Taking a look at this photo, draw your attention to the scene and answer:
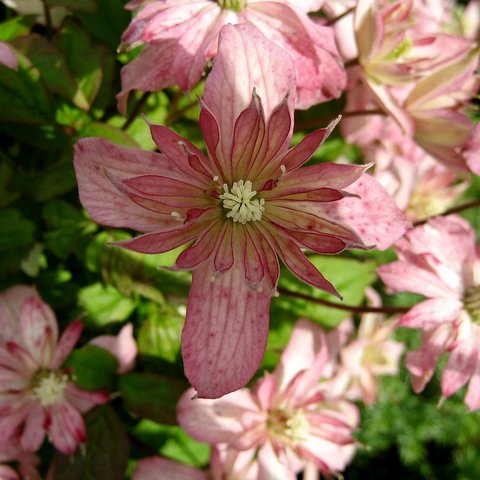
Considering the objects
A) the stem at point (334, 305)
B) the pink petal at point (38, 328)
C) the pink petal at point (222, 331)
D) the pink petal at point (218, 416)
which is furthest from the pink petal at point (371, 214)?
the pink petal at point (38, 328)

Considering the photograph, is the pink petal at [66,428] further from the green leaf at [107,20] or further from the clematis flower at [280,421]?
the green leaf at [107,20]

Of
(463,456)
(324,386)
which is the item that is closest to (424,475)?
(463,456)

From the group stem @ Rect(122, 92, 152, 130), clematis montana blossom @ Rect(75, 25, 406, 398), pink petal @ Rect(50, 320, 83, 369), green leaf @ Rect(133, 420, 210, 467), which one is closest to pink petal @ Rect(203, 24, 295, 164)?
clematis montana blossom @ Rect(75, 25, 406, 398)

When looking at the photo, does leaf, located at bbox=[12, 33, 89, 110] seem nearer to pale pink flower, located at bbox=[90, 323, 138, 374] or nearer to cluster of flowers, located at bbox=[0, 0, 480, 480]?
cluster of flowers, located at bbox=[0, 0, 480, 480]

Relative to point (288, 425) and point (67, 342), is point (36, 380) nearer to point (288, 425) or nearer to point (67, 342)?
point (67, 342)

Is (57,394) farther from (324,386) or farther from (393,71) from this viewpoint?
(393,71)

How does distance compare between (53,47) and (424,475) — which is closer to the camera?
(53,47)

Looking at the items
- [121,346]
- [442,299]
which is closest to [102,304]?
[121,346]
